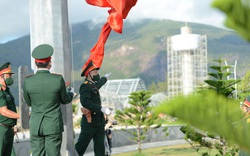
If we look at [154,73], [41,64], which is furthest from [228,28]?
[154,73]

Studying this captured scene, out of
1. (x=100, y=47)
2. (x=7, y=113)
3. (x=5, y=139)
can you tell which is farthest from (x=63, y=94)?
(x=5, y=139)

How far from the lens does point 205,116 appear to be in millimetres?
1714

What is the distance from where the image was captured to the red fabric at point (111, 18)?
268 inches

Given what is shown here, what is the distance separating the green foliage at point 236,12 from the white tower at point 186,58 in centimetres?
10314

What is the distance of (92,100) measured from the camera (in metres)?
7.51

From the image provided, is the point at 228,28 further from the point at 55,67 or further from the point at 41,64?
the point at 55,67

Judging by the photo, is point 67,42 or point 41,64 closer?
point 41,64

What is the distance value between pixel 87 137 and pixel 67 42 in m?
1.31

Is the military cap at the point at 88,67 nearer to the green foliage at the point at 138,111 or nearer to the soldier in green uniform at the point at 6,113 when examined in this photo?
the soldier in green uniform at the point at 6,113

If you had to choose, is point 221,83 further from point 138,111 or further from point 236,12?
point 138,111

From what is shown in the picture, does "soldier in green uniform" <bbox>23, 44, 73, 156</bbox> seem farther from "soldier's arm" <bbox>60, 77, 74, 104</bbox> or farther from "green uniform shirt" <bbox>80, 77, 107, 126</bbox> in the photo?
"green uniform shirt" <bbox>80, 77, 107, 126</bbox>

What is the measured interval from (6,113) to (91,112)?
118 cm

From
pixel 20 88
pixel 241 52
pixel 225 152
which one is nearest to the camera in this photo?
pixel 20 88

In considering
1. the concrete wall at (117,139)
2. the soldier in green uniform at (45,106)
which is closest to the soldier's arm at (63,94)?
the soldier in green uniform at (45,106)
